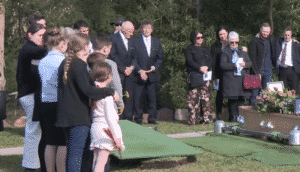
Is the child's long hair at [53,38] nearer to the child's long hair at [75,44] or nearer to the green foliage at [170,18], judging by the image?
the child's long hair at [75,44]

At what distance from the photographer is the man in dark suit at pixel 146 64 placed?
33.4ft

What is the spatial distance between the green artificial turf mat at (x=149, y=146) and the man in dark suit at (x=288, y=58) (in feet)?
16.1

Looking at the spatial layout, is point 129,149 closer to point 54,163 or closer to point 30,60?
point 54,163

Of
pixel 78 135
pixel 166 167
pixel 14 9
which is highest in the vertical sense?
pixel 14 9

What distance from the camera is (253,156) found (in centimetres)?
679

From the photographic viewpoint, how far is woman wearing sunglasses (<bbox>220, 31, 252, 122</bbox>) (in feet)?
33.7

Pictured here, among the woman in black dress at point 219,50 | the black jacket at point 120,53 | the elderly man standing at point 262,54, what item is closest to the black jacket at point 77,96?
the black jacket at point 120,53

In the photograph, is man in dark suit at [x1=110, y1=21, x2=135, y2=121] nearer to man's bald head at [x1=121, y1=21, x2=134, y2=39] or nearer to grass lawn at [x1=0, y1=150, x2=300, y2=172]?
man's bald head at [x1=121, y1=21, x2=134, y2=39]

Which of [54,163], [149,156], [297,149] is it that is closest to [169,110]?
[297,149]

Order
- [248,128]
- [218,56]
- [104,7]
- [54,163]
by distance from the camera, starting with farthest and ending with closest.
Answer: [104,7] < [218,56] < [248,128] < [54,163]

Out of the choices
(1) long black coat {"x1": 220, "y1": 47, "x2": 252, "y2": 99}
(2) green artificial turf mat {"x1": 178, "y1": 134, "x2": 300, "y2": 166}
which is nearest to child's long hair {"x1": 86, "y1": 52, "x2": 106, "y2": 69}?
(2) green artificial turf mat {"x1": 178, "y1": 134, "x2": 300, "y2": 166}

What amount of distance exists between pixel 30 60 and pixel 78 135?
1459 millimetres

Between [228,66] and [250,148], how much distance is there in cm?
320

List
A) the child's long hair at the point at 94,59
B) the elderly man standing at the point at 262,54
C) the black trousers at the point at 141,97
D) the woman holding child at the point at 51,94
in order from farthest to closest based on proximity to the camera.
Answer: the elderly man standing at the point at 262,54
the black trousers at the point at 141,97
the woman holding child at the point at 51,94
the child's long hair at the point at 94,59
